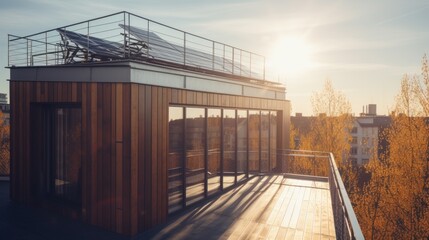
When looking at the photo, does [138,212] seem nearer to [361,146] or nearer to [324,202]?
[324,202]

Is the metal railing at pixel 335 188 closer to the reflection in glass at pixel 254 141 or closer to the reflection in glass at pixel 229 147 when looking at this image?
the reflection in glass at pixel 254 141

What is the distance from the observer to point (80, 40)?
30.3 ft

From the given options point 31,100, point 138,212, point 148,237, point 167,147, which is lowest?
point 148,237

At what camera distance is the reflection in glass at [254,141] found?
1227 centimetres

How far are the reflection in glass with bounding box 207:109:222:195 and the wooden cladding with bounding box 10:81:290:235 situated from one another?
1.97m

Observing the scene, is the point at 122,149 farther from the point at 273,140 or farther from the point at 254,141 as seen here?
the point at 273,140

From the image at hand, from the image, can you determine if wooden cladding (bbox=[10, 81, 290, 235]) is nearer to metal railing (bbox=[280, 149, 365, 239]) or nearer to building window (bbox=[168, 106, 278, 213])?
building window (bbox=[168, 106, 278, 213])

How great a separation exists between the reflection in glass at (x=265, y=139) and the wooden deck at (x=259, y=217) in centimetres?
218

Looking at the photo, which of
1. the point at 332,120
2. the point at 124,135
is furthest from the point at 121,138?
the point at 332,120

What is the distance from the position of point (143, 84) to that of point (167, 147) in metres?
1.77

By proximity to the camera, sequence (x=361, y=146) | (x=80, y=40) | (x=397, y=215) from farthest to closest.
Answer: (x=361, y=146), (x=397, y=215), (x=80, y=40)

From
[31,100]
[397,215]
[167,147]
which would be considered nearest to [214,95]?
[167,147]

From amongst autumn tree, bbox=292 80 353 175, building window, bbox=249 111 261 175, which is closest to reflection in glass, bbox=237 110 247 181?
building window, bbox=249 111 261 175

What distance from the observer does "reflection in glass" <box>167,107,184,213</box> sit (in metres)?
8.00
